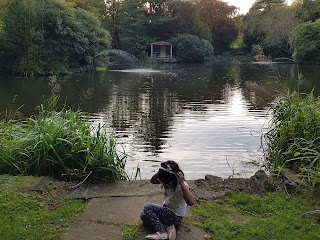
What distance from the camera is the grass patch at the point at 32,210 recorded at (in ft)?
10.8

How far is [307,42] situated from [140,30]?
2083 cm

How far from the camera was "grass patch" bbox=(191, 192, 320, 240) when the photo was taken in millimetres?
3350

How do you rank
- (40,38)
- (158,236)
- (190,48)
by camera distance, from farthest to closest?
1. (190,48)
2. (40,38)
3. (158,236)

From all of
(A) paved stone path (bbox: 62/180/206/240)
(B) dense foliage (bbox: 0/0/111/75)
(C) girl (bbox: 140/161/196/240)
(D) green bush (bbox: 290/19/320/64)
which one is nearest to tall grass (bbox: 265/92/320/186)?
(A) paved stone path (bbox: 62/180/206/240)

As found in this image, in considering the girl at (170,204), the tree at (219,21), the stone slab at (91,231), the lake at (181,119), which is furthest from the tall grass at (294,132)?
the tree at (219,21)

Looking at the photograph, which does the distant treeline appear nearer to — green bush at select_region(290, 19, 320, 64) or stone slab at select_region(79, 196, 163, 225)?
green bush at select_region(290, 19, 320, 64)

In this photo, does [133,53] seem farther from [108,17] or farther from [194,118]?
[194,118]

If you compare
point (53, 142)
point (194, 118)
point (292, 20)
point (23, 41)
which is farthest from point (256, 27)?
point (53, 142)

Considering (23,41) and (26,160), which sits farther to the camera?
(23,41)

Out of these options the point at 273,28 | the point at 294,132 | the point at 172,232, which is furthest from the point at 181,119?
the point at 273,28

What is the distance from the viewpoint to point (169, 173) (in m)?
3.38

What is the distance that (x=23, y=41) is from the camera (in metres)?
30.0

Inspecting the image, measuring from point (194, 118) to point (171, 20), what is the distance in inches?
1540

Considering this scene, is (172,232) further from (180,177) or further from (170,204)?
(180,177)
